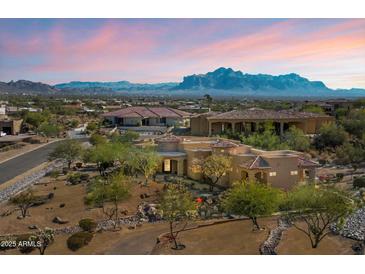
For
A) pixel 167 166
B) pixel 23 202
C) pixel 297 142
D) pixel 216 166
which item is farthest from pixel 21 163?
pixel 297 142

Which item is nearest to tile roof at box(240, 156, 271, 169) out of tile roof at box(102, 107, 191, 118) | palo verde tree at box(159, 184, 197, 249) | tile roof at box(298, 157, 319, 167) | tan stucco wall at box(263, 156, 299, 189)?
tan stucco wall at box(263, 156, 299, 189)

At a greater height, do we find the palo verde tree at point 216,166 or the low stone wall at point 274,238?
the palo verde tree at point 216,166

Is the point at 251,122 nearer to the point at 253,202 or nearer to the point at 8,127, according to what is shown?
the point at 253,202

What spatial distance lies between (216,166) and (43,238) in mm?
13953

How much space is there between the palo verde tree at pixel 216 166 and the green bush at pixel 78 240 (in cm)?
1138

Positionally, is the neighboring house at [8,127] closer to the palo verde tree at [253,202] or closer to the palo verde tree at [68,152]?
the palo verde tree at [68,152]

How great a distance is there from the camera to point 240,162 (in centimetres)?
3225

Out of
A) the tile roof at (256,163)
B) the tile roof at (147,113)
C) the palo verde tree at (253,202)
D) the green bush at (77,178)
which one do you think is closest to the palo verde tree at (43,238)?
the green bush at (77,178)

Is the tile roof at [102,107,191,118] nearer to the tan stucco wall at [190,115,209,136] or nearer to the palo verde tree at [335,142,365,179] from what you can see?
the tan stucco wall at [190,115,209,136]

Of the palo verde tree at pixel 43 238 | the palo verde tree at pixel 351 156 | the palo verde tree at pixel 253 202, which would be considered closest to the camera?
the palo verde tree at pixel 43 238

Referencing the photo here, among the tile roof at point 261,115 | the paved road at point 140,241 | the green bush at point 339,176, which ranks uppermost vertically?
the tile roof at point 261,115

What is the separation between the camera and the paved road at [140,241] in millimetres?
21755

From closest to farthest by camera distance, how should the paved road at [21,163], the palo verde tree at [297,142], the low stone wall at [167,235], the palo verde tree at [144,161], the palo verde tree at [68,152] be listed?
the low stone wall at [167,235]
the palo verde tree at [144,161]
the paved road at [21,163]
the palo verde tree at [68,152]
the palo verde tree at [297,142]

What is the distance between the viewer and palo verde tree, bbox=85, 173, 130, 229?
1072 inches
